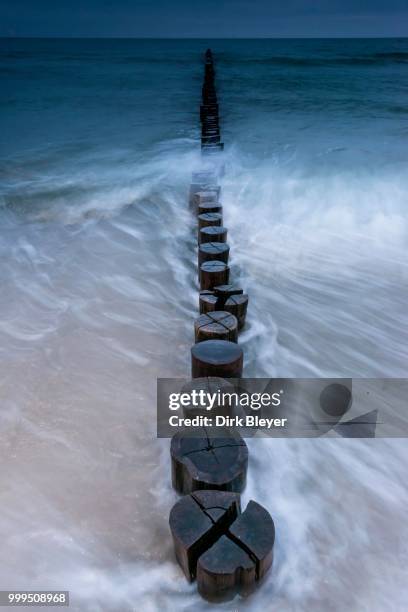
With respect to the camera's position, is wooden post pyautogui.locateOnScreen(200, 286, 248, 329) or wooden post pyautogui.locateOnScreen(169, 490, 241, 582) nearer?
wooden post pyautogui.locateOnScreen(169, 490, 241, 582)

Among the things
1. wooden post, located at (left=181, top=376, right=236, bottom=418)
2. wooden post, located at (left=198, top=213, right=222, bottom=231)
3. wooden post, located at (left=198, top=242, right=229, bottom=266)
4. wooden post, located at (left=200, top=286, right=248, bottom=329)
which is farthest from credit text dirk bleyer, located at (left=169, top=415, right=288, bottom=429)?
wooden post, located at (left=198, top=213, right=222, bottom=231)

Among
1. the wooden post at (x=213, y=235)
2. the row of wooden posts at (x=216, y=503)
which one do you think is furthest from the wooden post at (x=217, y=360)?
the wooden post at (x=213, y=235)

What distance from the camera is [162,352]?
11.3ft

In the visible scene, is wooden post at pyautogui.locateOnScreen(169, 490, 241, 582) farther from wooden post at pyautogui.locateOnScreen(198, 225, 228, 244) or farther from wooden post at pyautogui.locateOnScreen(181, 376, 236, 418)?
wooden post at pyautogui.locateOnScreen(198, 225, 228, 244)

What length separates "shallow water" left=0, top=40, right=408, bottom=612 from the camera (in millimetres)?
2070

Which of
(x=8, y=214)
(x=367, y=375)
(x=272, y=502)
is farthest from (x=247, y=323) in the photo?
(x=8, y=214)

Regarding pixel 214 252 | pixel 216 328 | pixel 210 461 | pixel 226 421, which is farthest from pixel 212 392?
pixel 214 252

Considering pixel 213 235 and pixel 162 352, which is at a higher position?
pixel 213 235

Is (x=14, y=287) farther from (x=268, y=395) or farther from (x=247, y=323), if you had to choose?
(x=268, y=395)

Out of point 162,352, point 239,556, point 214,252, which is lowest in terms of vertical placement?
point 162,352

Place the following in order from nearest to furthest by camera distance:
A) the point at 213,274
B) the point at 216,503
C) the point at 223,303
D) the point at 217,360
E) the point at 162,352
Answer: the point at 216,503, the point at 217,360, the point at 223,303, the point at 213,274, the point at 162,352

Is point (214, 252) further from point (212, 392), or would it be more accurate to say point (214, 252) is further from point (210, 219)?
point (212, 392)

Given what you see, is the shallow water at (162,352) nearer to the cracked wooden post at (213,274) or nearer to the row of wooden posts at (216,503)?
the row of wooden posts at (216,503)

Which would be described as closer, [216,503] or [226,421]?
[216,503]
